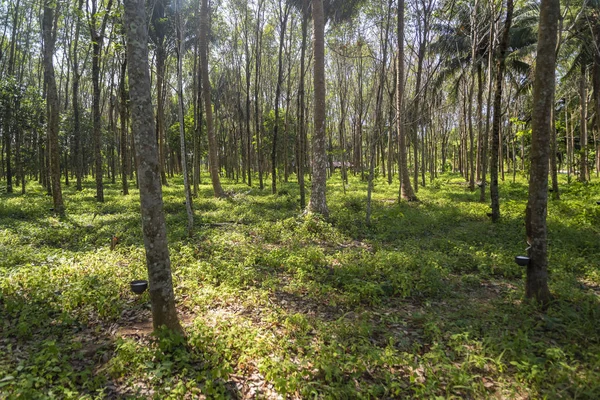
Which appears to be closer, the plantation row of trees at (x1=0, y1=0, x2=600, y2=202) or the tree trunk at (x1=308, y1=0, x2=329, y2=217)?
the tree trunk at (x1=308, y1=0, x2=329, y2=217)

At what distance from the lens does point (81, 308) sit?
15.4ft

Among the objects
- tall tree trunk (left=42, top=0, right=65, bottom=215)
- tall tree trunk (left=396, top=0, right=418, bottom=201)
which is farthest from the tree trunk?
tall tree trunk (left=42, top=0, right=65, bottom=215)

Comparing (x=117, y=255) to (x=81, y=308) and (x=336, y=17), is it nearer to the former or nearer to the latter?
(x=81, y=308)

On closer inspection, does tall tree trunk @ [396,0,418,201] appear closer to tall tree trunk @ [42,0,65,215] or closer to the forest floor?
the forest floor

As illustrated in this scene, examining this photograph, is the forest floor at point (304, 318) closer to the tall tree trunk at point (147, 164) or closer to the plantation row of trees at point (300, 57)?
the tall tree trunk at point (147, 164)

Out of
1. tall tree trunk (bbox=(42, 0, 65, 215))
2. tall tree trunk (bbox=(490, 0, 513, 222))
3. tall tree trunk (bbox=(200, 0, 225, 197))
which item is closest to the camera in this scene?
tall tree trunk (bbox=(490, 0, 513, 222))

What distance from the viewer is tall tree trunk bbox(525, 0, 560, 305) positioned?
459cm

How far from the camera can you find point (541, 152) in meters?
4.68

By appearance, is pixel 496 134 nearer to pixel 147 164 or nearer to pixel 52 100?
pixel 147 164

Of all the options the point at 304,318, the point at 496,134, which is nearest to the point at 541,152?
the point at 304,318

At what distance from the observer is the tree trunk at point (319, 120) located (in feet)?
33.2

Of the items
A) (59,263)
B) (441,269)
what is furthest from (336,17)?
(59,263)

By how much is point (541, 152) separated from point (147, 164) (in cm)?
528

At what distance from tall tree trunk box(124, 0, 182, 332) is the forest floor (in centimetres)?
49
